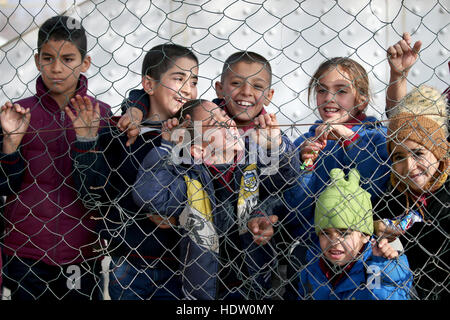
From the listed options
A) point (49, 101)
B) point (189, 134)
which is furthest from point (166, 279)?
point (49, 101)

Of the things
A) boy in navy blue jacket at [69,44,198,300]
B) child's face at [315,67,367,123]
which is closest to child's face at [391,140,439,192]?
child's face at [315,67,367,123]

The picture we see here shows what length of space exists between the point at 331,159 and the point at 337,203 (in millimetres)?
211

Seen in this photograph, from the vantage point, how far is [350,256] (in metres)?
1.75

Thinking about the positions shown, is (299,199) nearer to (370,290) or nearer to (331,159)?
(331,159)

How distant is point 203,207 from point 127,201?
10.3 inches

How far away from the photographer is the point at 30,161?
6.59 ft

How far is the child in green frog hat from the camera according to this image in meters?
1.73

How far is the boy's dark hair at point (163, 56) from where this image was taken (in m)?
2.05

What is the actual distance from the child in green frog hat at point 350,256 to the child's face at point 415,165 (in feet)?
0.43

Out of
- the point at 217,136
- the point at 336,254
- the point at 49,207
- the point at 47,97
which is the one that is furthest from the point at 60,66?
the point at 336,254

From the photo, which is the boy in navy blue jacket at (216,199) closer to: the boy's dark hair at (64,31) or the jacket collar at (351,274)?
the jacket collar at (351,274)

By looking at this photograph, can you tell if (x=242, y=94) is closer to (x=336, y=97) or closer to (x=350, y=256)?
(x=336, y=97)

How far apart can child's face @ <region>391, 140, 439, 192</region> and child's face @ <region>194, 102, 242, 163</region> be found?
472mm

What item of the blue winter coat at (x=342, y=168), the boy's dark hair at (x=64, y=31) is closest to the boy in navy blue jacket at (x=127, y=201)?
the boy's dark hair at (x=64, y=31)
